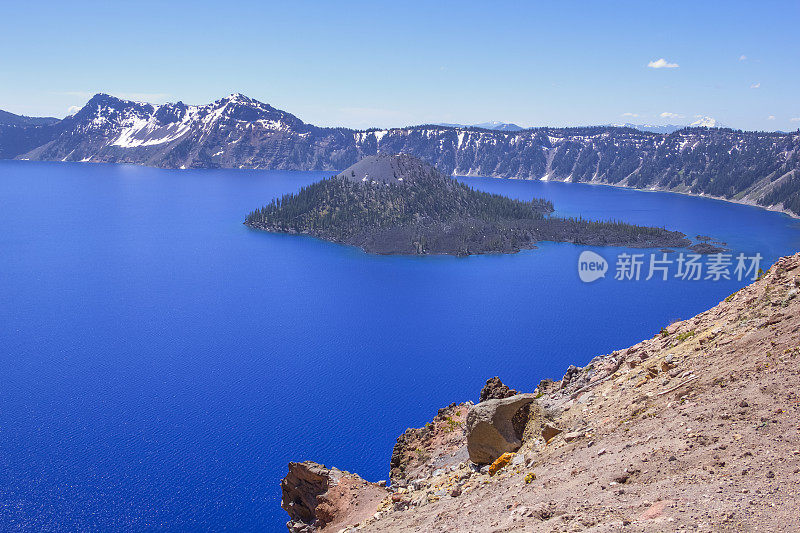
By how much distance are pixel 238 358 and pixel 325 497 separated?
54838 millimetres

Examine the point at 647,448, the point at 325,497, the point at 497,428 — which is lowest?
the point at 325,497

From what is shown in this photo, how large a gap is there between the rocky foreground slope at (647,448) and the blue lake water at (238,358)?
28.2 m

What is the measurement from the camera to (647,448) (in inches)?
742

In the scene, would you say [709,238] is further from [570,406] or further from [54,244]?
[54,244]

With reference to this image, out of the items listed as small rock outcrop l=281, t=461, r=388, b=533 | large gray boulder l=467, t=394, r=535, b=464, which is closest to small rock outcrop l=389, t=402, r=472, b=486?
small rock outcrop l=281, t=461, r=388, b=533

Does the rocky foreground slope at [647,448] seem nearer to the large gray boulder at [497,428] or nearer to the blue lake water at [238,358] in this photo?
the large gray boulder at [497,428]

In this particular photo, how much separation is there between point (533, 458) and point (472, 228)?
176526 mm

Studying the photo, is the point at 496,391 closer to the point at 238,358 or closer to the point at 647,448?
the point at 647,448

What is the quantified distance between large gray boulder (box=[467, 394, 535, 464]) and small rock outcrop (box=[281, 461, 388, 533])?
26.9 feet

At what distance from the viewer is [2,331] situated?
306 ft

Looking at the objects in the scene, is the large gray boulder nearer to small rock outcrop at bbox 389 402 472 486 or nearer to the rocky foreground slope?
the rocky foreground slope

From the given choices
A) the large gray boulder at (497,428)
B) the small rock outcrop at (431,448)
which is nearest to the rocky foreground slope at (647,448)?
the large gray boulder at (497,428)

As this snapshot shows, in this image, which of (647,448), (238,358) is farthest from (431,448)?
(238,358)

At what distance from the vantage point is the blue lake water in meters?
53.5
